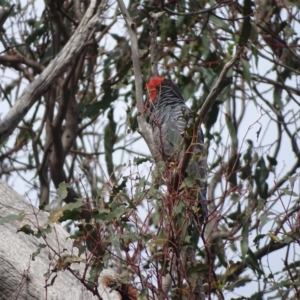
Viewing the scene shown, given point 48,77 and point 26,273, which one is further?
point 48,77

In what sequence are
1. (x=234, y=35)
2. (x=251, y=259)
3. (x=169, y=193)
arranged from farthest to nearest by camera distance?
1. (x=234, y=35)
2. (x=251, y=259)
3. (x=169, y=193)

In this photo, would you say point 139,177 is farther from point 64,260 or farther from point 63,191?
point 64,260

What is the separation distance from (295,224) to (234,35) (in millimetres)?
2376

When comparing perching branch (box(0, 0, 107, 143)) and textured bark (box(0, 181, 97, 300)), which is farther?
perching branch (box(0, 0, 107, 143))

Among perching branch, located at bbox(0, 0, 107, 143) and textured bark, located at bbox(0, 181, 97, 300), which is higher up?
perching branch, located at bbox(0, 0, 107, 143)

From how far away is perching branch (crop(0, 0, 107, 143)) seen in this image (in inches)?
169

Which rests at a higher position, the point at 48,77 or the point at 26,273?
the point at 48,77

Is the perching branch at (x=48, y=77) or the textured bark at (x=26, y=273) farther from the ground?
the perching branch at (x=48, y=77)

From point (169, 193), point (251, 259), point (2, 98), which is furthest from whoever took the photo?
point (2, 98)

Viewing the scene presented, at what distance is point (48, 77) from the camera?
4473 millimetres

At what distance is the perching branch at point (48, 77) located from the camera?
4.29 metres

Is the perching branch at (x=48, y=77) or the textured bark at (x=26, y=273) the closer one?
the textured bark at (x=26, y=273)

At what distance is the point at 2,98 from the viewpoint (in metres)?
6.64

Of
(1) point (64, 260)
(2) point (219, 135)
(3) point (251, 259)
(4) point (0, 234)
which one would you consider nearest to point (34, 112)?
(2) point (219, 135)
